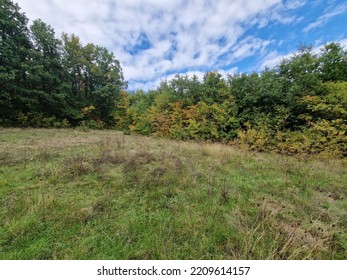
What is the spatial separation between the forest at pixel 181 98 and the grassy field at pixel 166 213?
196 inches

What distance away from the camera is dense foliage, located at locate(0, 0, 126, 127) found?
14289 millimetres

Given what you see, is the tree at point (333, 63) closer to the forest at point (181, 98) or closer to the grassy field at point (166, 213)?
the forest at point (181, 98)

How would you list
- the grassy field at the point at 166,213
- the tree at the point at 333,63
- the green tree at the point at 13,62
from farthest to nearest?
the green tree at the point at 13,62 < the tree at the point at 333,63 < the grassy field at the point at 166,213

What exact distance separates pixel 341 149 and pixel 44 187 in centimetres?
1148

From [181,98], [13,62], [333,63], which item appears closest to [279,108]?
[333,63]

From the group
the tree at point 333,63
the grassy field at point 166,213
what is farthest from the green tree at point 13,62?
the tree at point 333,63

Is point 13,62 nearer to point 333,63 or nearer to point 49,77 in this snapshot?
point 49,77

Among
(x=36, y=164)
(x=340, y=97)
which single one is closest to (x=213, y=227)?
(x=36, y=164)

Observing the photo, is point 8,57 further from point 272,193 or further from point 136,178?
point 272,193

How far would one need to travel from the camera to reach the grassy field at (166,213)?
1.95m

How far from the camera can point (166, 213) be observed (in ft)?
9.00

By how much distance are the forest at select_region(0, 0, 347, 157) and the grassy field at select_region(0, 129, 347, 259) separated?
196 inches

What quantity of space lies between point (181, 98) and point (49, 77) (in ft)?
44.5

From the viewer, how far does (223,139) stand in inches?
421
